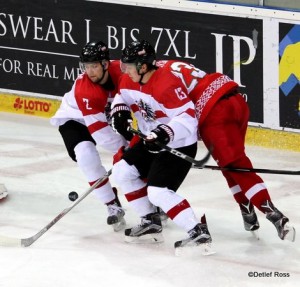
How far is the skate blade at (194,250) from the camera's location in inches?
196

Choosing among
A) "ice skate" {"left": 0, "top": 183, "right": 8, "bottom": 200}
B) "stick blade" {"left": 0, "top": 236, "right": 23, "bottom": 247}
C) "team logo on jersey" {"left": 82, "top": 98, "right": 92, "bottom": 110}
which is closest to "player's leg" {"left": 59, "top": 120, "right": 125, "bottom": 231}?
"team logo on jersey" {"left": 82, "top": 98, "right": 92, "bottom": 110}

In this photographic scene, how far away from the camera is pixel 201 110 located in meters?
5.11

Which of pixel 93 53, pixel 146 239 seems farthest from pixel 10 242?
pixel 93 53

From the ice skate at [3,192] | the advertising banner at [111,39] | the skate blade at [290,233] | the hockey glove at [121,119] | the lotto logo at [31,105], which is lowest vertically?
the lotto logo at [31,105]

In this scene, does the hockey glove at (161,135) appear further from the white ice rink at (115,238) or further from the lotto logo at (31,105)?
the lotto logo at (31,105)

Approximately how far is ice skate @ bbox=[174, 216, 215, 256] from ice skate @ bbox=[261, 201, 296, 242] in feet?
1.01

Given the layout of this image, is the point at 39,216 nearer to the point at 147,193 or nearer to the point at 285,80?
the point at 147,193

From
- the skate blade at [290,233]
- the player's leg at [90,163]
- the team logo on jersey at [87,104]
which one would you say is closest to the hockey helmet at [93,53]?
the team logo on jersey at [87,104]

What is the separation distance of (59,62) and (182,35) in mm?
1025

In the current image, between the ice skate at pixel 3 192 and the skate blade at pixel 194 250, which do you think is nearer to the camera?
the skate blade at pixel 194 250

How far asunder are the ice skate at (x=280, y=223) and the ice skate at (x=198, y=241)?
0.31m

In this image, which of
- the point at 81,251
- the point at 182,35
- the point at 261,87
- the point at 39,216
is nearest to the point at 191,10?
the point at 182,35

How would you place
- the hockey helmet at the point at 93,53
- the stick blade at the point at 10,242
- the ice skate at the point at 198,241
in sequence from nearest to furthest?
1. the ice skate at the point at 198,241
2. the stick blade at the point at 10,242
3. the hockey helmet at the point at 93,53

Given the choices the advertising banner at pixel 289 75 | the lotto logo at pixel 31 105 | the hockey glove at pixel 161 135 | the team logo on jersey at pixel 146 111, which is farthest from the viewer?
the lotto logo at pixel 31 105
